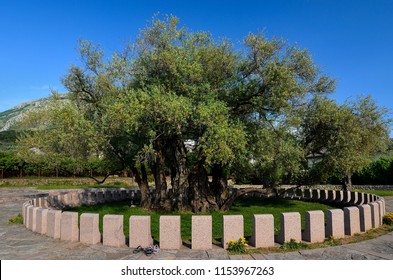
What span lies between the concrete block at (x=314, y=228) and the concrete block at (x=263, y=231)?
134cm

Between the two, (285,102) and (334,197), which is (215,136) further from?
(334,197)

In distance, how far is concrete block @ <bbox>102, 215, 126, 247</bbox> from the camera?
979cm

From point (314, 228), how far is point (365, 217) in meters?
3.02

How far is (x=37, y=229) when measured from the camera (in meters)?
12.0

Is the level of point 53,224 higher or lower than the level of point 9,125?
lower

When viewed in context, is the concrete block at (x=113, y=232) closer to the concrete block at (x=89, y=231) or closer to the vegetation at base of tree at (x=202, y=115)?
the concrete block at (x=89, y=231)

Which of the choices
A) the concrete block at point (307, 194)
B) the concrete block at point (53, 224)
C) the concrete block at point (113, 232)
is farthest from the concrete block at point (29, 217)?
the concrete block at point (307, 194)

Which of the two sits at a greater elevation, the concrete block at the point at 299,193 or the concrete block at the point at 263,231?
the concrete block at the point at 263,231

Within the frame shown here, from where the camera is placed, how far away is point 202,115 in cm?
1266

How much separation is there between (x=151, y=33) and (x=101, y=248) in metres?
11.1

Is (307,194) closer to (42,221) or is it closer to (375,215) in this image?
(375,215)

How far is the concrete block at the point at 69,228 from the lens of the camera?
34.4 ft

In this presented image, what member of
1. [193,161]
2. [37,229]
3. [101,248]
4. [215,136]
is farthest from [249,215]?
[37,229]

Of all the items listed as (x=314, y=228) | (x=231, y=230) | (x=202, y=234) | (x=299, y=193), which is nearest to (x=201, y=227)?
(x=202, y=234)
